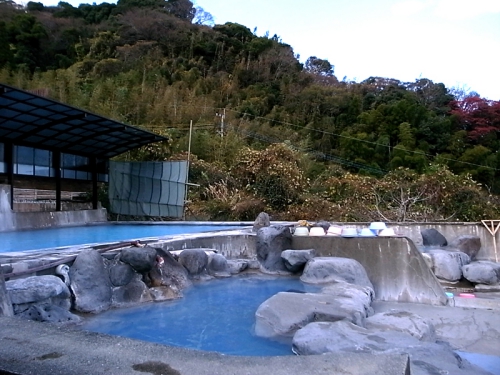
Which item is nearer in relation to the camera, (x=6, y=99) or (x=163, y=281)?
(x=163, y=281)

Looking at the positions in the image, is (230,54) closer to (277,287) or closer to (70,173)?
(70,173)

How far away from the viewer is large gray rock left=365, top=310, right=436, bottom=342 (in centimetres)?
447

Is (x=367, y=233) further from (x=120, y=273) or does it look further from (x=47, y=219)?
(x=47, y=219)

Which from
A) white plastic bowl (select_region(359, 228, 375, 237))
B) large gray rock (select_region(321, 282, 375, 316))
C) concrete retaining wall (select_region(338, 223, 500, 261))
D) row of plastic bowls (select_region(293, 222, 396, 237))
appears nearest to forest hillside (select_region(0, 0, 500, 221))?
concrete retaining wall (select_region(338, 223, 500, 261))

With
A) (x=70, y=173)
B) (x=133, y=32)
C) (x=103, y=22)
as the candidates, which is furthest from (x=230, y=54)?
(x=70, y=173)

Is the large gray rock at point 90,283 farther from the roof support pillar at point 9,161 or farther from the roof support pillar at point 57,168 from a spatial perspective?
the roof support pillar at point 57,168

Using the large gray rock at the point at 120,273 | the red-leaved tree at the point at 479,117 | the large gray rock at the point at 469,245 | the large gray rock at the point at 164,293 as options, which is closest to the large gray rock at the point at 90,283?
the large gray rock at the point at 120,273

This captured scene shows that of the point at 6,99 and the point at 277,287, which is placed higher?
the point at 6,99

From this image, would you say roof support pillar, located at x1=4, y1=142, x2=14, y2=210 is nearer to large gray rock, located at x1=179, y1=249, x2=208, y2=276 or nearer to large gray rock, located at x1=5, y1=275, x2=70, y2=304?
large gray rock, located at x1=179, y1=249, x2=208, y2=276

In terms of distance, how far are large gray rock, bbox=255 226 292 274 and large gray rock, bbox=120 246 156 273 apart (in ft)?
8.32

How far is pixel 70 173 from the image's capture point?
11.9 m

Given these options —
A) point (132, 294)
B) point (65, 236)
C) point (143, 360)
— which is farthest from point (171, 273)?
point (143, 360)

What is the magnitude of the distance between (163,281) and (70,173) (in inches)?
291

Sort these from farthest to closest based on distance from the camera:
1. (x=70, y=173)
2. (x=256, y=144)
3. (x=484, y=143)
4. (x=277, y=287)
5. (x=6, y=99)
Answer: (x=484, y=143)
(x=256, y=144)
(x=70, y=173)
(x=6, y=99)
(x=277, y=287)
